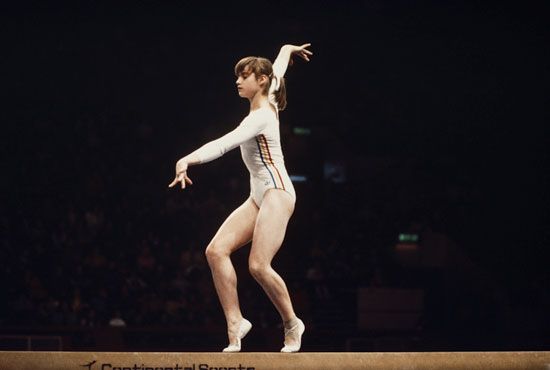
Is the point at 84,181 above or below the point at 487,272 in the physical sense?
above

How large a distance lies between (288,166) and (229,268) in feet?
41.4

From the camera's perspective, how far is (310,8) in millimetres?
15844

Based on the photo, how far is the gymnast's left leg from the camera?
5.42 metres

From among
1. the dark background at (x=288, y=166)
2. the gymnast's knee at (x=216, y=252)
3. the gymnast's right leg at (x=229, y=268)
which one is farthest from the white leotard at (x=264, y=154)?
the dark background at (x=288, y=166)

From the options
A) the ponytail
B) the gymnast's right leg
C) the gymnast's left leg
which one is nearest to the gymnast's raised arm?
the ponytail

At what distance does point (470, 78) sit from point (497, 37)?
1.49 m

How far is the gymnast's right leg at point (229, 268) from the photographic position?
18.0ft

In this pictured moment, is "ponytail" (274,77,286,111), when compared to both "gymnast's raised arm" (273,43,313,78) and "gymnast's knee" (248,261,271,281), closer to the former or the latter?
"gymnast's raised arm" (273,43,313,78)

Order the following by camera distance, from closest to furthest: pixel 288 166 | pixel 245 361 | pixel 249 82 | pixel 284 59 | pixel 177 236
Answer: pixel 245 361
pixel 249 82
pixel 284 59
pixel 177 236
pixel 288 166

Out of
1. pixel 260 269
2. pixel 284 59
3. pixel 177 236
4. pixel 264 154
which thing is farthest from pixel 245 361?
pixel 177 236

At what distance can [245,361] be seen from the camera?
16.4 feet

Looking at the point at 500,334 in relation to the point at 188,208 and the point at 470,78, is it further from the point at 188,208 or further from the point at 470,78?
the point at 188,208

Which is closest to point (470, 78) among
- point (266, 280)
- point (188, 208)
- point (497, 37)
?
point (497, 37)

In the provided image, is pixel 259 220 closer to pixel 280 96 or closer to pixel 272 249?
pixel 272 249
